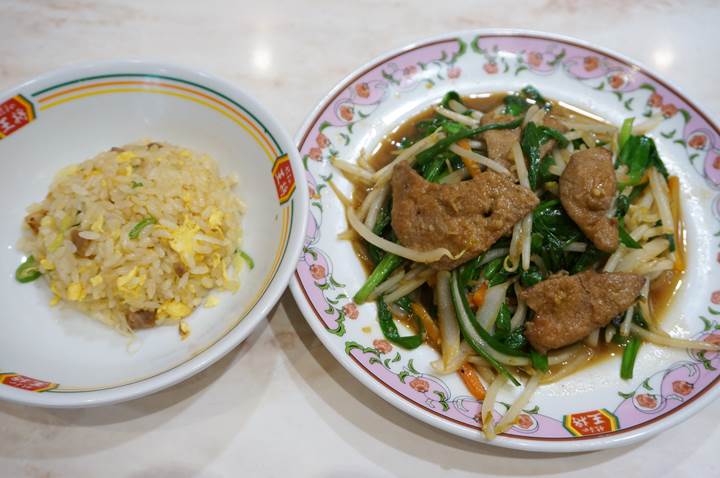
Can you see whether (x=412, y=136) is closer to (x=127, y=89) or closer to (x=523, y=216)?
(x=523, y=216)

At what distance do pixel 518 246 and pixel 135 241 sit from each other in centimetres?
163

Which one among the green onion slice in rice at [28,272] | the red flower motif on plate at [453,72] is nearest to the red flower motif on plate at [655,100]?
the red flower motif on plate at [453,72]

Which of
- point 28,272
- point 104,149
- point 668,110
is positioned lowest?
point 28,272

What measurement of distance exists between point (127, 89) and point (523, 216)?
6.17 feet

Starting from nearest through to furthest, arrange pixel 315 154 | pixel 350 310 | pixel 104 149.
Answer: pixel 350 310, pixel 104 149, pixel 315 154

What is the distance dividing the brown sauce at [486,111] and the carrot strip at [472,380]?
0.28 m

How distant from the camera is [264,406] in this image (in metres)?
2.16

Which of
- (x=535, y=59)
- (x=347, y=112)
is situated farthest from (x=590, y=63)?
(x=347, y=112)

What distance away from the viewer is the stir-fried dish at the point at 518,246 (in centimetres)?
220

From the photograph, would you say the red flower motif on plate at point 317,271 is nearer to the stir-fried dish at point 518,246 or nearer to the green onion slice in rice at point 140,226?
the stir-fried dish at point 518,246

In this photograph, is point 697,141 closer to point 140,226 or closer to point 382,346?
point 382,346

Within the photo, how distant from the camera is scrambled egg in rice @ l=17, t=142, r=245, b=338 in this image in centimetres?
201

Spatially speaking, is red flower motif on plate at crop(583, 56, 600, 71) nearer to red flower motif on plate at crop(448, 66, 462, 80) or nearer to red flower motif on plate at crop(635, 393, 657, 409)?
red flower motif on plate at crop(448, 66, 462, 80)

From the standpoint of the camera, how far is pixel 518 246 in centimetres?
234
